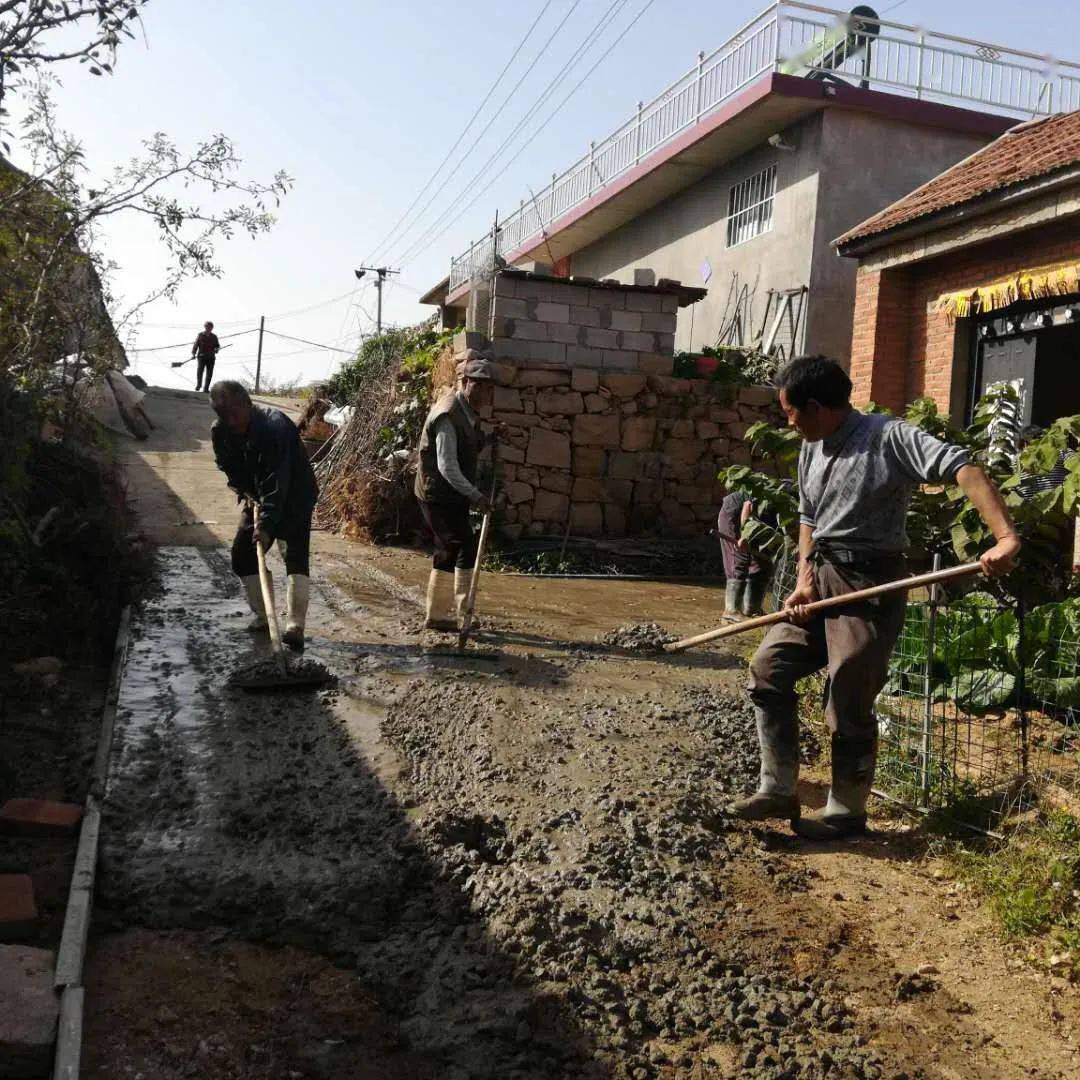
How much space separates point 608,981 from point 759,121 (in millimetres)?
13858

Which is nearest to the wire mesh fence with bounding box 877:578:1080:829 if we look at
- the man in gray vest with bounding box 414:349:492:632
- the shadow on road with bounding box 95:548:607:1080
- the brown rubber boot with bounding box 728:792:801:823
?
the brown rubber boot with bounding box 728:792:801:823

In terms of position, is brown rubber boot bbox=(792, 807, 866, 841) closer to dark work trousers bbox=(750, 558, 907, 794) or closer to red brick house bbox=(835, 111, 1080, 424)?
dark work trousers bbox=(750, 558, 907, 794)

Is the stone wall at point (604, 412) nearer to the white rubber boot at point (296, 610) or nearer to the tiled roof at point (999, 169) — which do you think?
the tiled roof at point (999, 169)

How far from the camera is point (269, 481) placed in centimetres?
713

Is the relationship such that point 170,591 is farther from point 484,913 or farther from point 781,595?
point 484,913

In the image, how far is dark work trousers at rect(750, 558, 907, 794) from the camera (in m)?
4.07

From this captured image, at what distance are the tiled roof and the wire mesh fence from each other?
5.38 meters

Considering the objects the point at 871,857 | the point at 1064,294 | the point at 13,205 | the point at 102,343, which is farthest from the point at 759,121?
the point at 871,857

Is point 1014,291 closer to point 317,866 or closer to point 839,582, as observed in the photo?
point 839,582

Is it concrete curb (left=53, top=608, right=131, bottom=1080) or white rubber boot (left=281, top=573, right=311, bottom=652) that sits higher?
white rubber boot (left=281, top=573, right=311, bottom=652)

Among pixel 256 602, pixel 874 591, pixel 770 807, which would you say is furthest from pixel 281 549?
pixel 874 591

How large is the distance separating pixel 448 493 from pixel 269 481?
1.27m

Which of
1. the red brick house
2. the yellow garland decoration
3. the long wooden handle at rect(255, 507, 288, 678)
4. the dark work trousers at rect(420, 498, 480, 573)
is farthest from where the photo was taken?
the red brick house

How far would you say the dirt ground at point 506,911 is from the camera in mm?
2947
